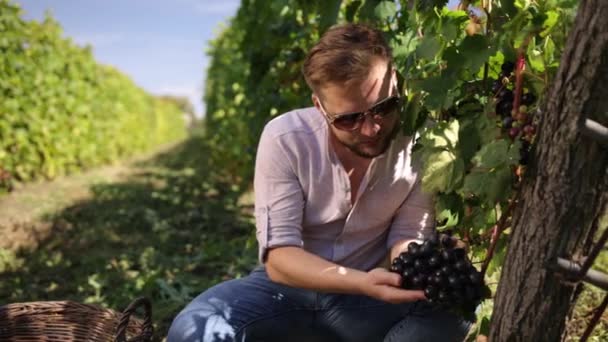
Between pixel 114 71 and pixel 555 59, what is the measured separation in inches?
630

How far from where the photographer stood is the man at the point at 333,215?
2021 mm

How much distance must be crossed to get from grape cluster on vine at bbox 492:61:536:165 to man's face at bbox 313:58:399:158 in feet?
1.37

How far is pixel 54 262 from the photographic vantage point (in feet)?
16.5

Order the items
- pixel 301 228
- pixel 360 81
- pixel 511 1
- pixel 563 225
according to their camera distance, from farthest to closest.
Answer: pixel 301 228 → pixel 360 81 → pixel 511 1 → pixel 563 225

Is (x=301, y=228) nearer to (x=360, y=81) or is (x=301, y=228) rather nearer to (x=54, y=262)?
(x=360, y=81)

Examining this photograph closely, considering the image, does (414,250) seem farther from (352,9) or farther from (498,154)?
(352,9)

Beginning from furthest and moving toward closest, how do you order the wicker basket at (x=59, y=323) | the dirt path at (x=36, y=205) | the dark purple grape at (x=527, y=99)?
the dirt path at (x=36, y=205) < the wicker basket at (x=59, y=323) < the dark purple grape at (x=527, y=99)

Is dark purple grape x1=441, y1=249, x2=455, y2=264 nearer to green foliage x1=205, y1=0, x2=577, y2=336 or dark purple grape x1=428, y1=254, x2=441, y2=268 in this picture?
dark purple grape x1=428, y1=254, x2=441, y2=268

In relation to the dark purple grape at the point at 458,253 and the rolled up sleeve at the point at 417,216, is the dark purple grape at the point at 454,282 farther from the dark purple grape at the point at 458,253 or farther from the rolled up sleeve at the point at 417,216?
the rolled up sleeve at the point at 417,216

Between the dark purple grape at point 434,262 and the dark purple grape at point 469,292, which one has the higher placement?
the dark purple grape at point 434,262

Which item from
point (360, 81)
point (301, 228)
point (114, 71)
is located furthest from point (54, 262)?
point (114, 71)

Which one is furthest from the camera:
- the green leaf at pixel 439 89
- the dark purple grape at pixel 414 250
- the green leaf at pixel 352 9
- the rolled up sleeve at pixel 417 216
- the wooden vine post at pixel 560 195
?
the green leaf at pixel 352 9

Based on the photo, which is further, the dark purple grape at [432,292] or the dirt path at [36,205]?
the dirt path at [36,205]

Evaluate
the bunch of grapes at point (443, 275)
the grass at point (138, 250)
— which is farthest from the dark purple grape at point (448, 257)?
the grass at point (138, 250)
